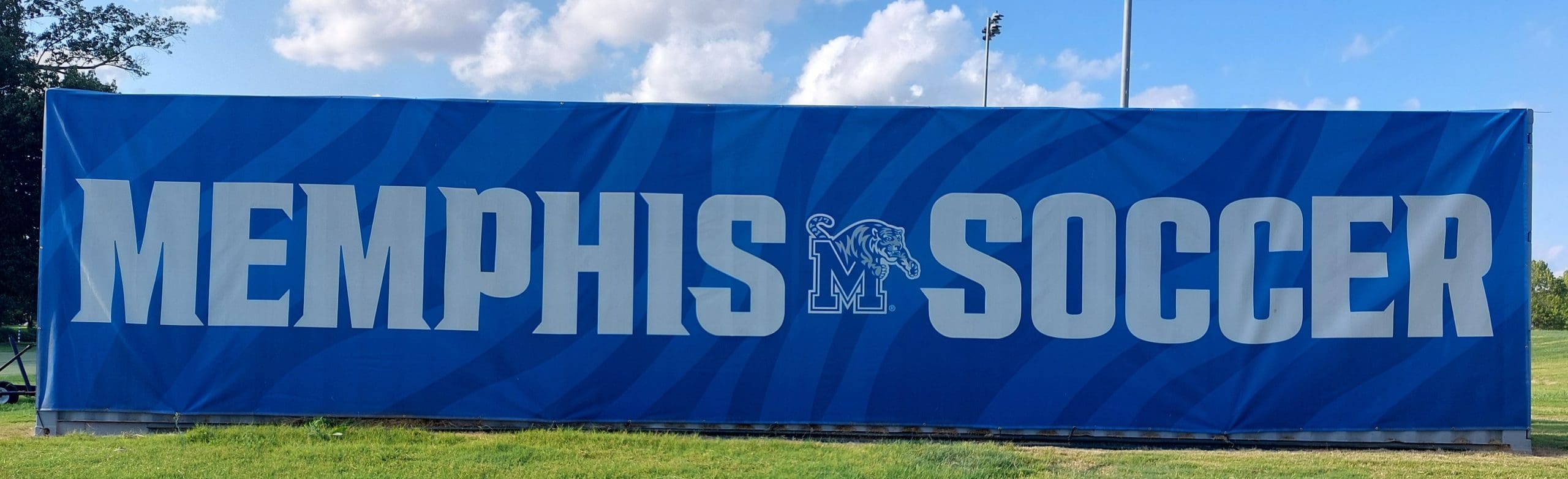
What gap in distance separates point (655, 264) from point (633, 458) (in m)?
1.43

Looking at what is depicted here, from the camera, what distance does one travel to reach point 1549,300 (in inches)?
2473

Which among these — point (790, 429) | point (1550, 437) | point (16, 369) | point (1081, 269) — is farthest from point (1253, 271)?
point (16, 369)

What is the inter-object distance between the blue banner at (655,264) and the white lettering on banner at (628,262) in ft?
0.06

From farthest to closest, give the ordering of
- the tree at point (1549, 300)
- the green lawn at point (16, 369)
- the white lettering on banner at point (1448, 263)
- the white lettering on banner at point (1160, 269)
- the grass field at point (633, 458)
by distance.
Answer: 1. the tree at point (1549, 300)
2. the green lawn at point (16, 369)
3. the white lettering on banner at point (1160, 269)
4. the white lettering on banner at point (1448, 263)
5. the grass field at point (633, 458)

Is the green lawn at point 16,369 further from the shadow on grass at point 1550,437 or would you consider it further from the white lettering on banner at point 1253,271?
the shadow on grass at point 1550,437

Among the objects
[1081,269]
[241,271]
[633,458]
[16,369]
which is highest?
[1081,269]

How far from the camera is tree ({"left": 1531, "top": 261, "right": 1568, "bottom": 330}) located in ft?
201

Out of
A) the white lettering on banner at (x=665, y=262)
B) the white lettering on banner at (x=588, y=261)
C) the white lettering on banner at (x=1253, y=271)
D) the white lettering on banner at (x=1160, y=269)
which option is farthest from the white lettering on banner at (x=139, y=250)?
the white lettering on banner at (x=1253, y=271)

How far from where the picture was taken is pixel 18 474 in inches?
218

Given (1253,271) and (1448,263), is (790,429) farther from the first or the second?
(1448,263)

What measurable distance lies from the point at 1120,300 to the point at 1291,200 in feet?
4.39

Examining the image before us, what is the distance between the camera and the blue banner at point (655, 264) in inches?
266

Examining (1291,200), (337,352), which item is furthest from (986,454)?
(337,352)

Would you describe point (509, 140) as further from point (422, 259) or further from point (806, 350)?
point (806, 350)
